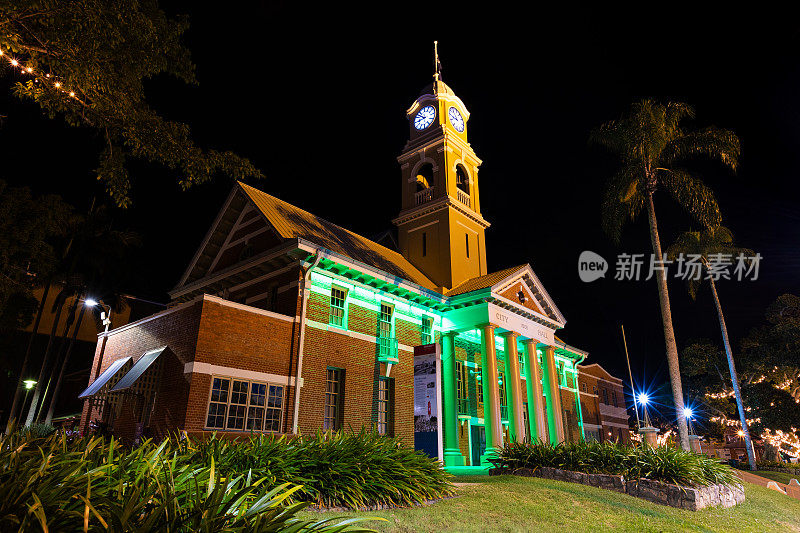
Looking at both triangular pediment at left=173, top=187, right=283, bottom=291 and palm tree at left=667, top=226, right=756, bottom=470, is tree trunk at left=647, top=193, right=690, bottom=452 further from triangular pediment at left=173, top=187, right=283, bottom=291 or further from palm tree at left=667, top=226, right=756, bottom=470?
triangular pediment at left=173, top=187, right=283, bottom=291

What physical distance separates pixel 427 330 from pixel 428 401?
195 inches

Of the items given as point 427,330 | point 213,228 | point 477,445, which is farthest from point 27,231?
point 477,445

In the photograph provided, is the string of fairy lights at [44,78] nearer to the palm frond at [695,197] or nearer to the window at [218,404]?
the window at [218,404]

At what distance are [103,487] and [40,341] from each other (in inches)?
1658

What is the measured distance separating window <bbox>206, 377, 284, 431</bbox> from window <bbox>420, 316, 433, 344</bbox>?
8784 millimetres

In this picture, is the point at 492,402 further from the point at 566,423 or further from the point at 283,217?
the point at 566,423

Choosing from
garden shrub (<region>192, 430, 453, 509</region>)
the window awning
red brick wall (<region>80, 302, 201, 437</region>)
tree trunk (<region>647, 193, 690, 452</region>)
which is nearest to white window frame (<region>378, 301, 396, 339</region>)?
red brick wall (<region>80, 302, 201, 437</region>)

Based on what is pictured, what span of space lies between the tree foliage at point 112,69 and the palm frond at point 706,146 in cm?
1946

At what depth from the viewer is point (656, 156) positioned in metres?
22.1

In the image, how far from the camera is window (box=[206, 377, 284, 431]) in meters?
15.1

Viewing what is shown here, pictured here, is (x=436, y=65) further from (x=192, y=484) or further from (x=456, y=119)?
(x=192, y=484)

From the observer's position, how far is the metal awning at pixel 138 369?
49.4ft

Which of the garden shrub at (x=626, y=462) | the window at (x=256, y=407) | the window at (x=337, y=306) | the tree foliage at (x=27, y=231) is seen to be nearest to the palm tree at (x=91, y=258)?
the tree foliage at (x=27, y=231)

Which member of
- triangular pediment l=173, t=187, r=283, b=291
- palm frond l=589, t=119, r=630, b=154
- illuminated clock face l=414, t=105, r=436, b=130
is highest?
illuminated clock face l=414, t=105, r=436, b=130
